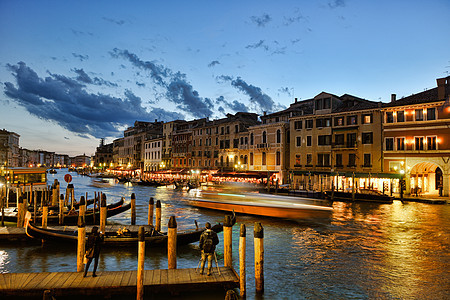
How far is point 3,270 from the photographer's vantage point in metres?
11.1

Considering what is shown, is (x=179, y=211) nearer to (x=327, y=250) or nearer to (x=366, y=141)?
(x=327, y=250)

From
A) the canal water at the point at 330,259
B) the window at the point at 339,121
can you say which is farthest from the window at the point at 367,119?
the canal water at the point at 330,259

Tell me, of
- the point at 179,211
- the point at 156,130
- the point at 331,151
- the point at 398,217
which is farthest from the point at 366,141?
the point at 156,130

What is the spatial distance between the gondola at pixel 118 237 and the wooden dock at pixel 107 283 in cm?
416

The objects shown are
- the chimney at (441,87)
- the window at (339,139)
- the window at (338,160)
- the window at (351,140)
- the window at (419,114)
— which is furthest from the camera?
the window at (338,160)

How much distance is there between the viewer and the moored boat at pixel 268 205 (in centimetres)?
2012

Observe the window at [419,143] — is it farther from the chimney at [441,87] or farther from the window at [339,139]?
the window at [339,139]

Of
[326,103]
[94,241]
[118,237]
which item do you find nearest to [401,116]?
[326,103]

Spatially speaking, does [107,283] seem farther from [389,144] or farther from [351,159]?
[351,159]

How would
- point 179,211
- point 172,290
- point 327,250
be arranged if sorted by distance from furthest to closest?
point 179,211, point 327,250, point 172,290

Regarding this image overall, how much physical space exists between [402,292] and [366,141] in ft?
95.3

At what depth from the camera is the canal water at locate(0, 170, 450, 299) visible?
9.61 metres

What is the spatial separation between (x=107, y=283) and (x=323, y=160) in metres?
34.7

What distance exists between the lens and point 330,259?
1256 centimetres
